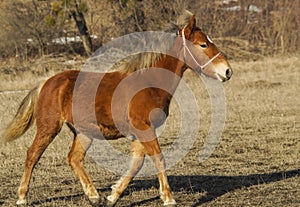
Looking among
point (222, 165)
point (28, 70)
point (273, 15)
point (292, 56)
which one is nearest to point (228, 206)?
point (222, 165)

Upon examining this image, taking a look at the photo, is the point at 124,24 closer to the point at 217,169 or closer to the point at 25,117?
the point at 217,169

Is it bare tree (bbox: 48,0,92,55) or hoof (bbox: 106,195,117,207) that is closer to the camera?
hoof (bbox: 106,195,117,207)

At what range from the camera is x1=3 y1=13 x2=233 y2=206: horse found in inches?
247

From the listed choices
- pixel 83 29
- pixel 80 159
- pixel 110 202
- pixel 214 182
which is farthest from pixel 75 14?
pixel 110 202

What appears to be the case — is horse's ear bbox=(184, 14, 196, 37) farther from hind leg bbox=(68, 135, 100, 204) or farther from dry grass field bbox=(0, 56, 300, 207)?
dry grass field bbox=(0, 56, 300, 207)

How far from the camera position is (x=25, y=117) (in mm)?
7074

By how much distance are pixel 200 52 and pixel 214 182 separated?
205 centimetres

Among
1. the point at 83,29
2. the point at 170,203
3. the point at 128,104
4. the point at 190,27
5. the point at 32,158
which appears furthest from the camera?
the point at 83,29

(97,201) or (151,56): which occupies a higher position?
(151,56)

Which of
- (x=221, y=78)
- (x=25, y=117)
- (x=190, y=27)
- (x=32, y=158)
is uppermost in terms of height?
(x=190, y=27)

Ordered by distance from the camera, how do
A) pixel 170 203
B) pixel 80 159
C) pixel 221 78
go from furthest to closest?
1. pixel 80 159
2. pixel 221 78
3. pixel 170 203

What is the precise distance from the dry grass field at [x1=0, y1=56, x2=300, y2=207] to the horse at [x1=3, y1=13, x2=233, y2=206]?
0.48 metres

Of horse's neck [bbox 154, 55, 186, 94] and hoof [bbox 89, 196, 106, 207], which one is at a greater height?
horse's neck [bbox 154, 55, 186, 94]

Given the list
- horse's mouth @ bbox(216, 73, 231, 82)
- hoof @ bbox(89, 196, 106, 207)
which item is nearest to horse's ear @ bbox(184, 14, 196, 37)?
horse's mouth @ bbox(216, 73, 231, 82)
